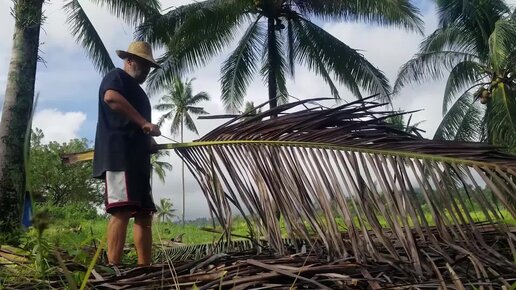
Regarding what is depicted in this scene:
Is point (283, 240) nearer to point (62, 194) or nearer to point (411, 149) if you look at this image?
point (411, 149)

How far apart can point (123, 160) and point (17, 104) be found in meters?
6.38

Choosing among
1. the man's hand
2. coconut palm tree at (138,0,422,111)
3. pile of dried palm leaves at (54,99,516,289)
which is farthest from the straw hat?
coconut palm tree at (138,0,422,111)

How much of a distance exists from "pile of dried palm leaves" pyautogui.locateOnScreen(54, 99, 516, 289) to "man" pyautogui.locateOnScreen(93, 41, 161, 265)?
110cm

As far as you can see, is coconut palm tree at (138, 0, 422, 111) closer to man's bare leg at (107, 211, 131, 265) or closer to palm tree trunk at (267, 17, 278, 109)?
palm tree trunk at (267, 17, 278, 109)

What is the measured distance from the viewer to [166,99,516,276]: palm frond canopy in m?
1.35

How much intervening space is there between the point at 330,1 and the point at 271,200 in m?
17.7

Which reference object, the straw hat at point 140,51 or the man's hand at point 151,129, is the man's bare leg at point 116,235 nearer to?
the man's hand at point 151,129

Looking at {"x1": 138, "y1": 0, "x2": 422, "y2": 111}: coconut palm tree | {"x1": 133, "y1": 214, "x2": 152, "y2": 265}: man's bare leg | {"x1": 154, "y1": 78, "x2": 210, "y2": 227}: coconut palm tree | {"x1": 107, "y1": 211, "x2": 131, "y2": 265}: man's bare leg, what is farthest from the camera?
{"x1": 154, "y1": 78, "x2": 210, "y2": 227}: coconut palm tree

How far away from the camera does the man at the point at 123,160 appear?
2.89 meters

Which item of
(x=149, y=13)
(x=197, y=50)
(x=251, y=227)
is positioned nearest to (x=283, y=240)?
(x=251, y=227)

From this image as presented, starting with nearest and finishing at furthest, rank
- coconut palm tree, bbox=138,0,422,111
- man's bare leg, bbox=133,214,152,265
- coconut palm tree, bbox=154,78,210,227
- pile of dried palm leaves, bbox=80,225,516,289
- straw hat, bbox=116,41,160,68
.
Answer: pile of dried palm leaves, bbox=80,225,516,289 < man's bare leg, bbox=133,214,152,265 < straw hat, bbox=116,41,160,68 < coconut palm tree, bbox=138,0,422,111 < coconut palm tree, bbox=154,78,210,227

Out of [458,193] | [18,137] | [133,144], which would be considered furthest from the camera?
[18,137]

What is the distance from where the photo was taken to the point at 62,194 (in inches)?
1364

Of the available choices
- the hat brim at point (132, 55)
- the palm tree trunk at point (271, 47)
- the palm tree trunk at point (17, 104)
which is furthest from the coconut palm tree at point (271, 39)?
the hat brim at point (132, 55)
